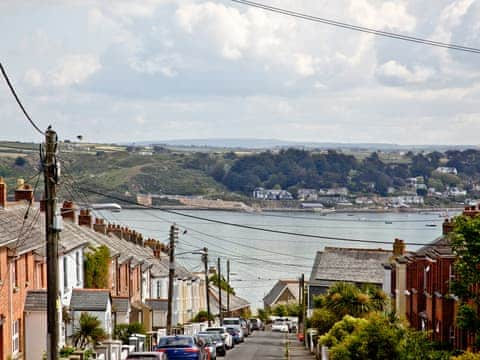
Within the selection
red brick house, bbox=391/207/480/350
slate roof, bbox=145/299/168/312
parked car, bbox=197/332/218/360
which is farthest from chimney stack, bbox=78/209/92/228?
red brick house, bbox=391/207/480/350

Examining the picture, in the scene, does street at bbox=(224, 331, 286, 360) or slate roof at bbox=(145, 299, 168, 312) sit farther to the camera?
slate roof at bbox=(145, 299, 168, 312)

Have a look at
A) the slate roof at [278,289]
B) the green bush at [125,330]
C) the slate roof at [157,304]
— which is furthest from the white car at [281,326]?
the green bush at [125,330]

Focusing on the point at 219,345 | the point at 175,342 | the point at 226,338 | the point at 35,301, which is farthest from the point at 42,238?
the point at 226,338

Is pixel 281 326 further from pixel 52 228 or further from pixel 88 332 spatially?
pixel 52 228

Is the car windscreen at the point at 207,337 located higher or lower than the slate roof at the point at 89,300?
lower

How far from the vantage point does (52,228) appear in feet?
79.9

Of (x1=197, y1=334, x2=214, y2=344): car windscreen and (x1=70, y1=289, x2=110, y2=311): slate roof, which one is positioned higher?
(x1=70, y1=289, x2=110, y2=311): slate roof

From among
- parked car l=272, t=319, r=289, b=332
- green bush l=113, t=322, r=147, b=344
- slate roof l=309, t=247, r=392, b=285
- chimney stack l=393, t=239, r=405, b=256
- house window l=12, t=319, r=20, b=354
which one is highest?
house window l=12, t=319, r=20, b=354

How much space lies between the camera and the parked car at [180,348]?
3497 cm

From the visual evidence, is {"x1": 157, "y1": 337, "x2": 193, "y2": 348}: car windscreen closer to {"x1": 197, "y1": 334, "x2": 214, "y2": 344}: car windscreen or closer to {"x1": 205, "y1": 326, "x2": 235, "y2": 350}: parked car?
{"x1": 197, "y1": 334, "x2": 214, "y2": 344}: car windscreen

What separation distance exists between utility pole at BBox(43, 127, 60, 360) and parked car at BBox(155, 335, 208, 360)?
380 inches

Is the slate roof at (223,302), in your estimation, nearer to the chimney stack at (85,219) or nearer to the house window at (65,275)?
the chimney stack at (85,219)

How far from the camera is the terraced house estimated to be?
34688mm

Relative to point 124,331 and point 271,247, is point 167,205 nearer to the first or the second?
point 271,247
